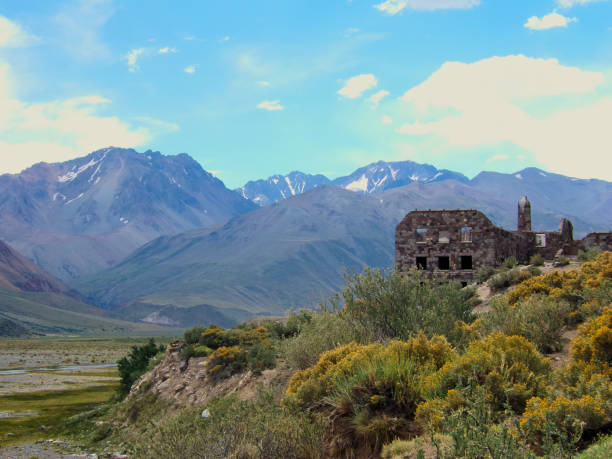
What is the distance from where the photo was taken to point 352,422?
10000mm

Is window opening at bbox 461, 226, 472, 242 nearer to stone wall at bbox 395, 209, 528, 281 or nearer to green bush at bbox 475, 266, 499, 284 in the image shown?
stone wall at bbox 395, 209, 528, 281

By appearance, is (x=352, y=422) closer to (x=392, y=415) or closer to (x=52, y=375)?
(x=392, y=415)

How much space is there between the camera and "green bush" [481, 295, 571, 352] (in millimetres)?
13977

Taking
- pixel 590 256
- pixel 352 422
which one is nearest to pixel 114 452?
pixel 352 422

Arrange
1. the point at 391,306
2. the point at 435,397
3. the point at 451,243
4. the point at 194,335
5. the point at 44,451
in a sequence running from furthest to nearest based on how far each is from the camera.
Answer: the point at 451,243, the point at 194,335, the point at 44,451, the point at 391,306, the point at 435,397

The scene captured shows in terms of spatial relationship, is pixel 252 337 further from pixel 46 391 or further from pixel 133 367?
pixel 46 391

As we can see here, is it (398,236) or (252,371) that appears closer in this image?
(252,371)

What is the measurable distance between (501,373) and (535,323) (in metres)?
5.22

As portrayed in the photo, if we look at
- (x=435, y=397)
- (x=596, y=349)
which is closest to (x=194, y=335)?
(x=435, y=397)

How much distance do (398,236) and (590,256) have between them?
11337mm

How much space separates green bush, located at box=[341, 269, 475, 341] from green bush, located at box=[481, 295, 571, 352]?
47.7 inches

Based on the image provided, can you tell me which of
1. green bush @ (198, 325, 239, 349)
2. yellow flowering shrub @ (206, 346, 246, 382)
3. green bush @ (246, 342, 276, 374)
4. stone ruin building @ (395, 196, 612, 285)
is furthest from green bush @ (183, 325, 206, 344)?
stone ruin building @ (395, 196, 612, 285)

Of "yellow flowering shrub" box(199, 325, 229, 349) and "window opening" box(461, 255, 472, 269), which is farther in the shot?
"window opening" box(461, 255, 472, 269)

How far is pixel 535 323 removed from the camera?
14.4 m
